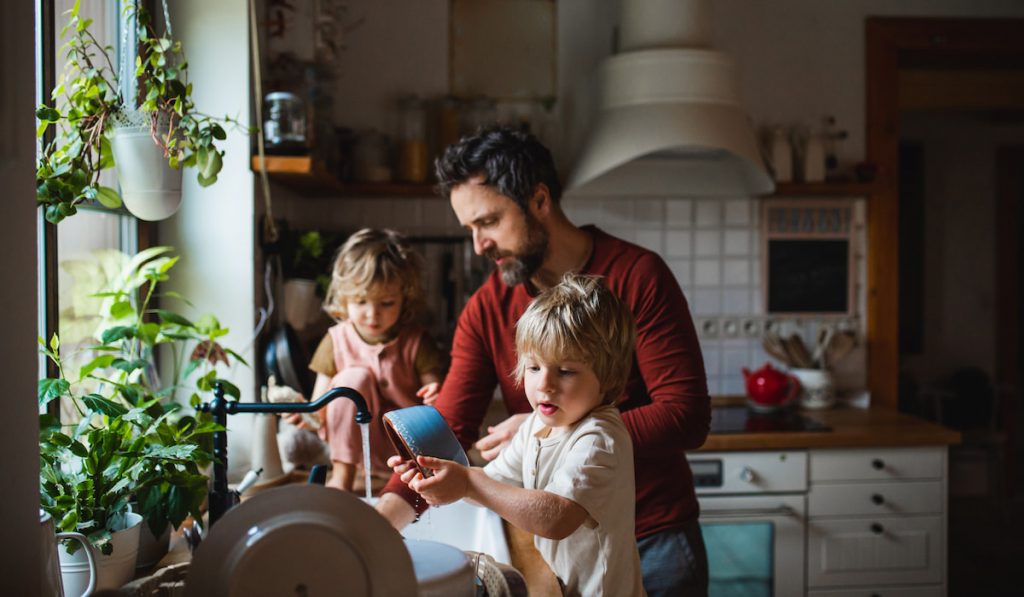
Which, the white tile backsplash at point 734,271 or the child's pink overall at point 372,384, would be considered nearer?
the child's pink overall at point 372,384

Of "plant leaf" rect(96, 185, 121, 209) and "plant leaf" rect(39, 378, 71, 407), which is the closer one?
"plant leaf" rect(39, 378, 71, 407)

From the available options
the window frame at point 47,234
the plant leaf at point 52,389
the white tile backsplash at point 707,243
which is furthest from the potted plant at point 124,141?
the white tile backsplash at point 707,243

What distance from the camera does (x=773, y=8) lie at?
10.9 ft

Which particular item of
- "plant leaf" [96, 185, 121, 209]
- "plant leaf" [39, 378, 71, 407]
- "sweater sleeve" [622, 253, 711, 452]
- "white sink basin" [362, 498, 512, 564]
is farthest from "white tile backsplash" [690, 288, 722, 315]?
"plant leaf" [39, 378, 71, 407]

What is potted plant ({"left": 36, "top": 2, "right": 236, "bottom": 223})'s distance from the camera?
1.19 meters

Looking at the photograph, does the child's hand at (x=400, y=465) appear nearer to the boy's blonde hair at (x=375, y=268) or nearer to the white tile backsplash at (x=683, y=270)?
the boy's blonde hair at (x=375, y=268)

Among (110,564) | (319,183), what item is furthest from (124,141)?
(319,183)

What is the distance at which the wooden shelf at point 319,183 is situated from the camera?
2193 millimetres

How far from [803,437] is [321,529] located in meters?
2.15

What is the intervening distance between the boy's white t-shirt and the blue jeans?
34 centimetres

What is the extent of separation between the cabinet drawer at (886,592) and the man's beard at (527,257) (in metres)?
1.70

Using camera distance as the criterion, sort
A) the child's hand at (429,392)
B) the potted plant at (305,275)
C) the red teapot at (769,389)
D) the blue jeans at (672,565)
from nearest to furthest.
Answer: the blue jeans at (672,565) < the child's hand at (429,392) < the potted plant at (305,275) < the red teapot at (769,389)

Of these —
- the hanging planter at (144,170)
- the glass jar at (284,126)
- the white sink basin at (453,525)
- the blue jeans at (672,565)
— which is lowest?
the blue jeans at (672,565)

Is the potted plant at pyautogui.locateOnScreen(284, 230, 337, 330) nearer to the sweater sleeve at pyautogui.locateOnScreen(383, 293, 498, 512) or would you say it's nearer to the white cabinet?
the sweater sleeve at pyautogui.locateOnScreen(383, 293, 498, 512)
